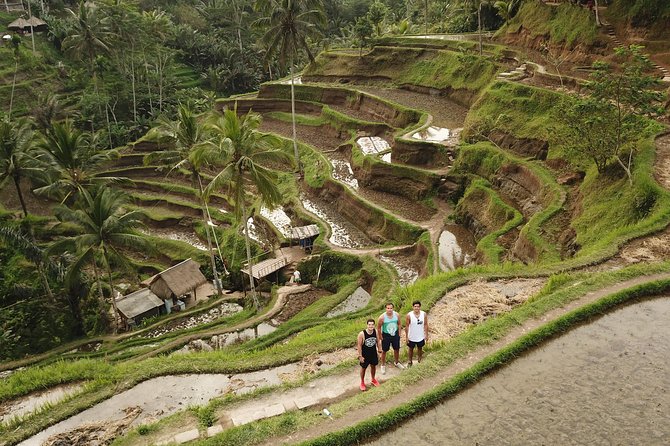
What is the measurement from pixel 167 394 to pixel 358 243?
1584cm

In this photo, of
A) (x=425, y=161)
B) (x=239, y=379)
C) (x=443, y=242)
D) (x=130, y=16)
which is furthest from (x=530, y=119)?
(x=130, y=16)

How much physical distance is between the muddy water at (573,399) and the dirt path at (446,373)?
49cm

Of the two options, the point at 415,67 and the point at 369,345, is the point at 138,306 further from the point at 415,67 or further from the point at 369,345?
the point at 415,67

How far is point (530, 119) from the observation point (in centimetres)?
2692

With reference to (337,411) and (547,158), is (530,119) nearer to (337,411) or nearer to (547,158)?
(547,158)

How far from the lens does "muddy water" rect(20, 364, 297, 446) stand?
1080cm

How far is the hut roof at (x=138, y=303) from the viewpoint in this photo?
23609 mm

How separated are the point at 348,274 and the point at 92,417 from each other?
1407 cm

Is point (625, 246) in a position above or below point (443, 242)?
above

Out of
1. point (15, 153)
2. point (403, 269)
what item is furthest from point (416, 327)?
point (15, 153)

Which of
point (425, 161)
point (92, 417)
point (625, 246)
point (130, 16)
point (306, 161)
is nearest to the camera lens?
point (92, 417)

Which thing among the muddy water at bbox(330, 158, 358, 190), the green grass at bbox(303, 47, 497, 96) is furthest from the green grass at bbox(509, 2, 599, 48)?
the muddy water at bbox(330, 158, 358, 190)

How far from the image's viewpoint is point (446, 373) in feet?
33.3

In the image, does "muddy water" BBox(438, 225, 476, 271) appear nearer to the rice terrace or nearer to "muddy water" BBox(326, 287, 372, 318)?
the rice terrace
